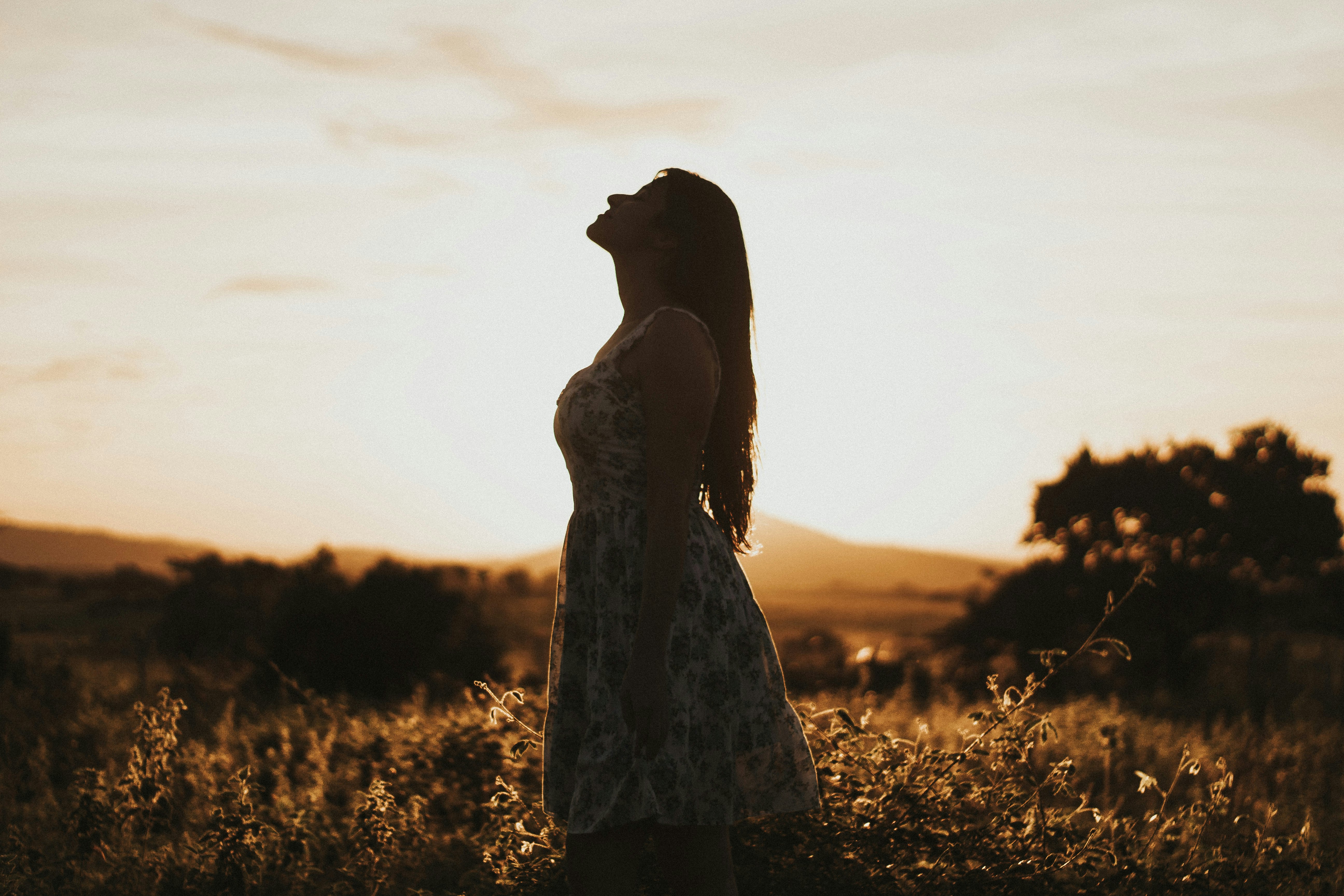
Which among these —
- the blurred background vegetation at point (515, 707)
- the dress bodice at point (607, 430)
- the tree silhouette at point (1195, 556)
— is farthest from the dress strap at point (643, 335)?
the tree silhouette at point (1195, 556)

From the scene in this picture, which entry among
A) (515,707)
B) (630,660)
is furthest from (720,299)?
(515,707)

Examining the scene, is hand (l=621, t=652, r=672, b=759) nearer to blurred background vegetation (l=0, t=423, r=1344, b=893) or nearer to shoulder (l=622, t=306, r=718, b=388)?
shoulder (l=622, t=306, r=718, b=388)

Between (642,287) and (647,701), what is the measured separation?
100 cm

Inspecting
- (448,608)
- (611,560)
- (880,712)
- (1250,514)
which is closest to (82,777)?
(611,560)

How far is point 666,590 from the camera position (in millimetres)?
2654

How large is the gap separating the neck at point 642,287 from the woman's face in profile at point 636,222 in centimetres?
3

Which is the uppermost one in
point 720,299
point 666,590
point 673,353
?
point 720,299

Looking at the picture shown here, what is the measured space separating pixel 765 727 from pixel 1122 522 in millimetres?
14512

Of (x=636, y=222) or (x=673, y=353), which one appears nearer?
(x=673, y=353)

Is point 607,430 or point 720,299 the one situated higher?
point 720,299

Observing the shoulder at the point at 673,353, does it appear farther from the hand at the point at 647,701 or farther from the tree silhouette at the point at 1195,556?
the tree silhouette at the point at 1195,556

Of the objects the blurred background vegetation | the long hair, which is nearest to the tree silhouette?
the blurred background vegetation

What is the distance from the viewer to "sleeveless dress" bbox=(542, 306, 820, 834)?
8.87 feet

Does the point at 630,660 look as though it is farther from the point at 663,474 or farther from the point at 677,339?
the point at 677,339
